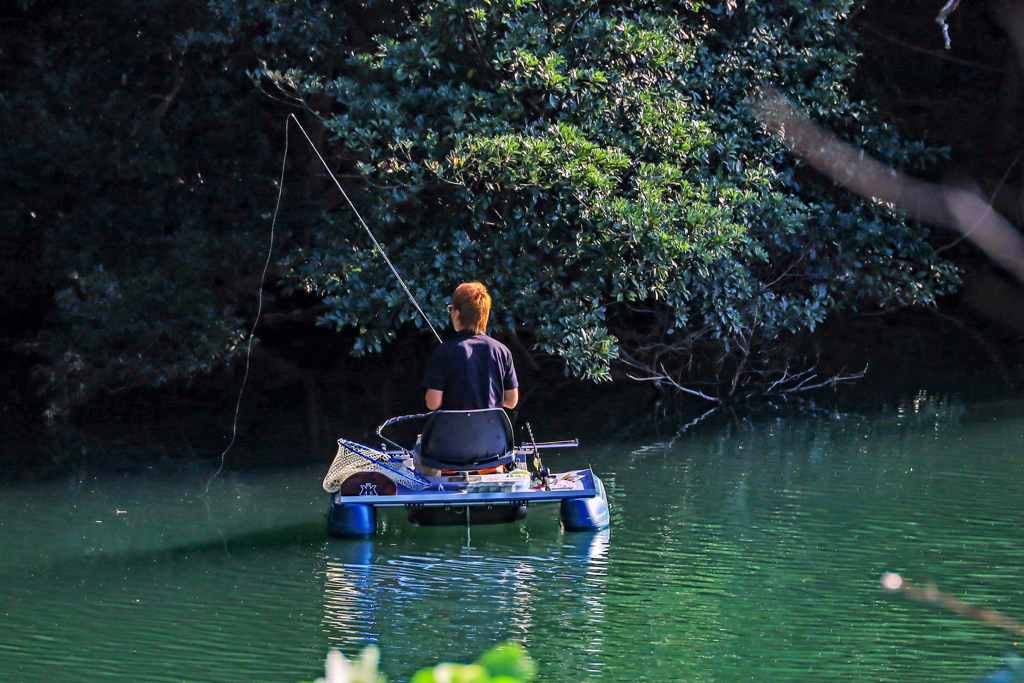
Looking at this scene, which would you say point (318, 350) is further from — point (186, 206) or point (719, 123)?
point (719, 123)

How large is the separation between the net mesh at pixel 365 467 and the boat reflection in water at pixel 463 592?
14.4 inches

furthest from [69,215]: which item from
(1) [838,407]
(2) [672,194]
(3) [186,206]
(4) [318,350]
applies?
(1) [838,407]

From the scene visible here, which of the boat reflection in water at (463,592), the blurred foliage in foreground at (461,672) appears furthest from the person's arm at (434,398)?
the blurred foliage in foreground at (461,672)

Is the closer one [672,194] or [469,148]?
[469,148]

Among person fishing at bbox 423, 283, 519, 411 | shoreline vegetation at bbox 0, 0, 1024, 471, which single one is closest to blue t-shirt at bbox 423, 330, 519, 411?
person fishing at bbox 423, 283, 519, 411

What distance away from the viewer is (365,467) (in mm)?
7195

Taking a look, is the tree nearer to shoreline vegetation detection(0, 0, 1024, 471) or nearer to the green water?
shoreline vegetation detection(0, 0, 1024, 471)

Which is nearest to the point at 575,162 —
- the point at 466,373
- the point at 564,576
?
the point at 466,373

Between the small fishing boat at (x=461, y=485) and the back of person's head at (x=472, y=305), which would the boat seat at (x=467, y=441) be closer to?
the small fishing boat at (x=461, y=485)

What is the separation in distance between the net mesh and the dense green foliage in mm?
3122

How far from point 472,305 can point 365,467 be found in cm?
116

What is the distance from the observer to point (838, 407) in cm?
1180

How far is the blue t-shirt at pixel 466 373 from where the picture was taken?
22.3 feet

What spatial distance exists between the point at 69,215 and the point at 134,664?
29.7ft
